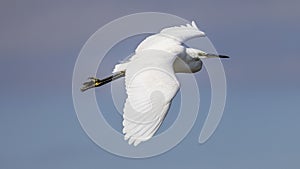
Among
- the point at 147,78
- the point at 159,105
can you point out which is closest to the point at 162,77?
the point at 147,78

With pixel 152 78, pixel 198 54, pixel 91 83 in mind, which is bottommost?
pixel 152 78

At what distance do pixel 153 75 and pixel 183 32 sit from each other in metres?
7.81

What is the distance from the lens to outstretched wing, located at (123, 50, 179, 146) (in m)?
23.4

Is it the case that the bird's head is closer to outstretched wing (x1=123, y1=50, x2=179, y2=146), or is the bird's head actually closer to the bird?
the bird

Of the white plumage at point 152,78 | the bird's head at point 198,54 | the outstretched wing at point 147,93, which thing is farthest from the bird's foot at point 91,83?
the outstretched wing at point 147,93

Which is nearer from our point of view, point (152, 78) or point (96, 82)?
point (152, 78)

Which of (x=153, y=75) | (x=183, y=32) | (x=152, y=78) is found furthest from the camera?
(x=183, y=32)

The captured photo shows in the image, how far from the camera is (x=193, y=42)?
114 ft

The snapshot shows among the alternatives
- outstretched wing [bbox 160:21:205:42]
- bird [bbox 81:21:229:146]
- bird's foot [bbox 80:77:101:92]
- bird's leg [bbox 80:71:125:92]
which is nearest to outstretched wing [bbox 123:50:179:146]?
bird [bbox 81:21:229:146]

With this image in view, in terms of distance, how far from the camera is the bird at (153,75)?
23.5 m

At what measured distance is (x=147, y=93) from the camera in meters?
25.5

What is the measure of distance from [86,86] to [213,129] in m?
6.39

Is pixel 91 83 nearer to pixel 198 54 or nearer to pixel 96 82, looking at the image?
pixel 96 82

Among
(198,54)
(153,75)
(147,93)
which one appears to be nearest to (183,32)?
(198,54)
